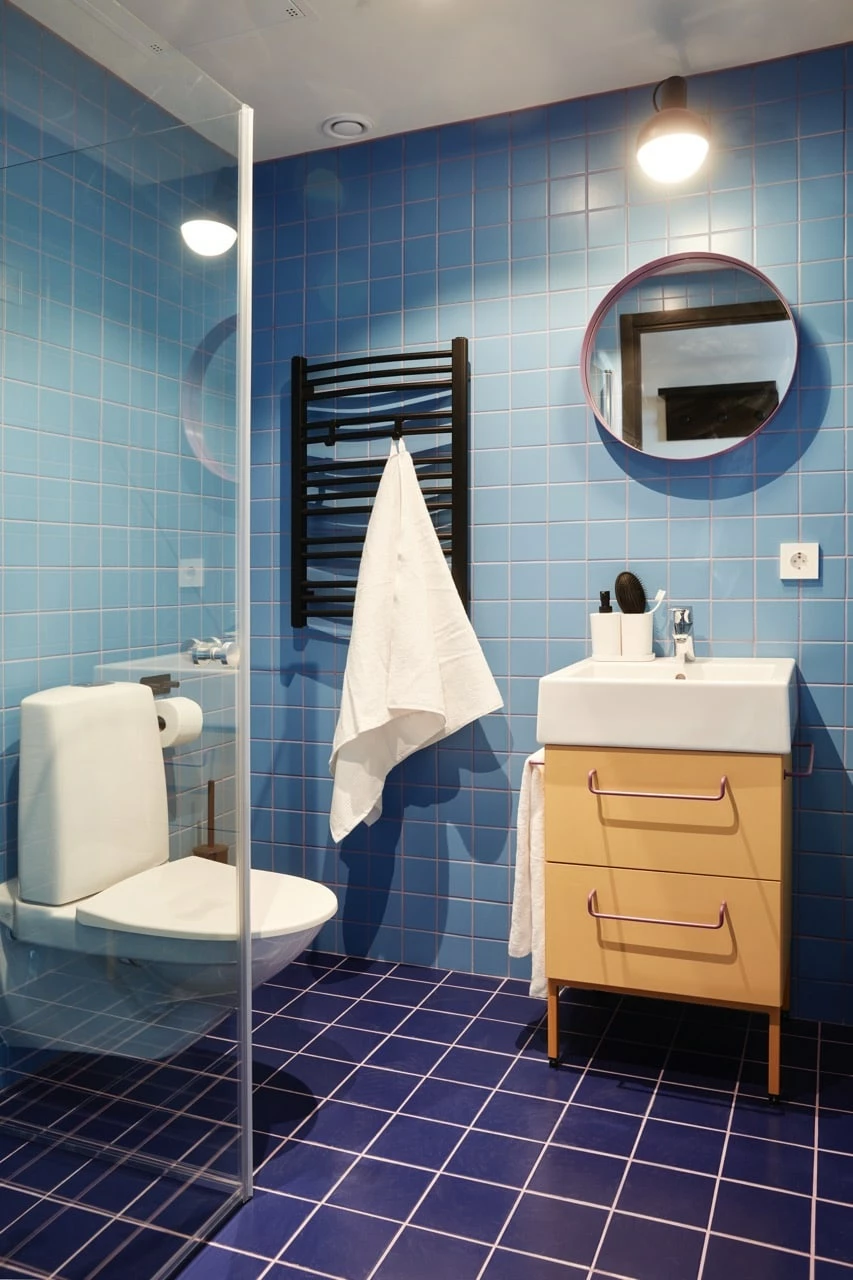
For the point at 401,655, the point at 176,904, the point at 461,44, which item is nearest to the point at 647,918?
the point at 401,655

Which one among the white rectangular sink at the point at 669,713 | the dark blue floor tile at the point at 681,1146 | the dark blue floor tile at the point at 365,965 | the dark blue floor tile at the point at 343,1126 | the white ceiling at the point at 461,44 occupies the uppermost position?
the white ceiling at the point at 461,44

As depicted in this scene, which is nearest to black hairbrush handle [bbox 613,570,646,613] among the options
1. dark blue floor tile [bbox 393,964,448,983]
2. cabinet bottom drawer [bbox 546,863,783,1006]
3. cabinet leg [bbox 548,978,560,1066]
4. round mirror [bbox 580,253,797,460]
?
round mirror [bbox 580,253,797,460]

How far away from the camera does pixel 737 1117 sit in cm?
198

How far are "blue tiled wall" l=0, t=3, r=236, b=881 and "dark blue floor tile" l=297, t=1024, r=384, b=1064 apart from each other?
3.34ft

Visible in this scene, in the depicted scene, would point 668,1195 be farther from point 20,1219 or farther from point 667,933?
point 20,1219

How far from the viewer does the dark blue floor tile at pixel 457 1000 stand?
8.26ft

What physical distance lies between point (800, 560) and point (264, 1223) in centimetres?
183

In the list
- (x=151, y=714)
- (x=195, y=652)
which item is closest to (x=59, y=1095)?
(x=151, y=714)

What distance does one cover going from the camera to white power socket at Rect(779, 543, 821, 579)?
2.39 meters

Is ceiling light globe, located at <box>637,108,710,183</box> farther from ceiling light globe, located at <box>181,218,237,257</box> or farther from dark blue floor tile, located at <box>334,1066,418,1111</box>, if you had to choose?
dark blue floor tile, located at <box>334,1066,418,1111</box>

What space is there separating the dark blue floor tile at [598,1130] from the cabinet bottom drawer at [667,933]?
9.9 inches

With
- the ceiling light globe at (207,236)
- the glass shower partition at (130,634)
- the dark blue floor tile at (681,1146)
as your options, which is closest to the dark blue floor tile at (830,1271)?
the dark blue floor tile at (681,1146)

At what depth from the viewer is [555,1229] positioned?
1.64m

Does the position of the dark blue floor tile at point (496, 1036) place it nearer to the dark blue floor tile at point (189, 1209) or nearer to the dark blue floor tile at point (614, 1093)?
the dark blue floor tile at point (614, 1093)
